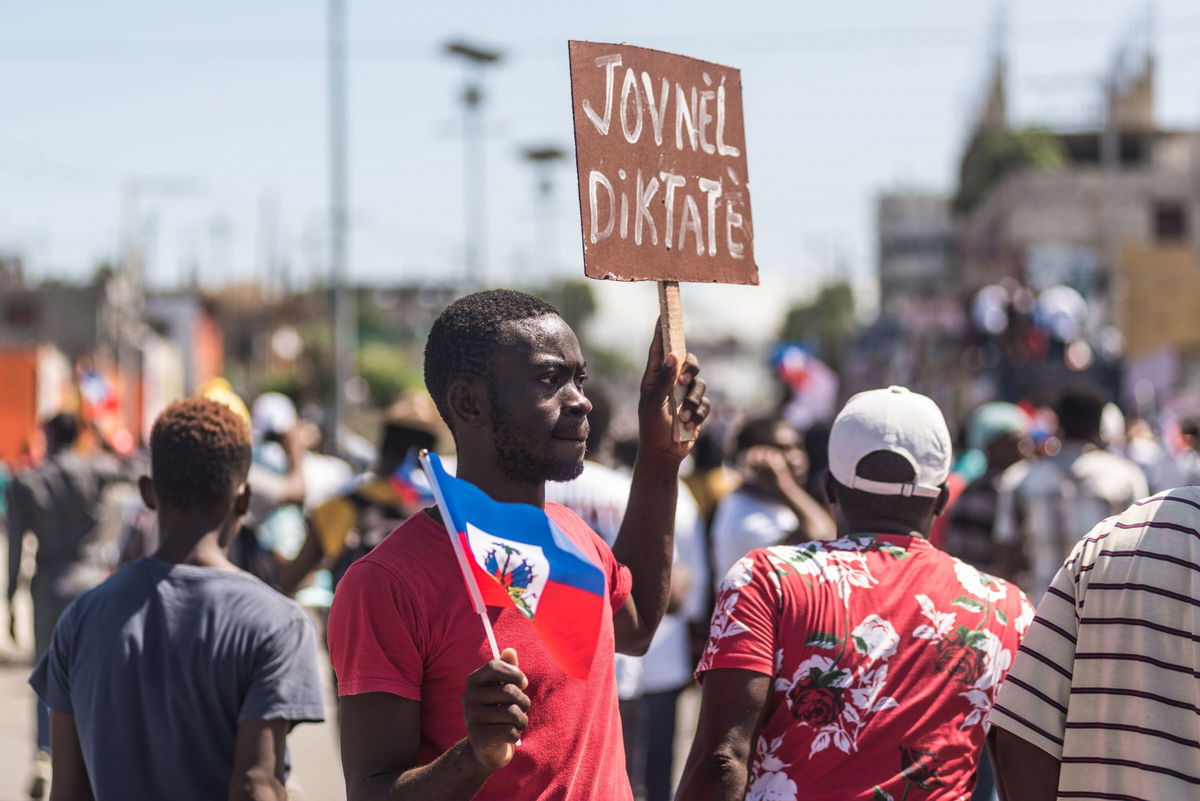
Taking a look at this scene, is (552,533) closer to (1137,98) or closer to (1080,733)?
(1080,733)

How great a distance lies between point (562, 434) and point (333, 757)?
657 centimetres

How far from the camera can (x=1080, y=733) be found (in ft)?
8.64

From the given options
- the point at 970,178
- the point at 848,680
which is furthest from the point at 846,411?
the point at 970,178

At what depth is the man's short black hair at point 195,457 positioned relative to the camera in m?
3.54

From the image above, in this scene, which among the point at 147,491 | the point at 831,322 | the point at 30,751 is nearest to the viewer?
the point at 147,491

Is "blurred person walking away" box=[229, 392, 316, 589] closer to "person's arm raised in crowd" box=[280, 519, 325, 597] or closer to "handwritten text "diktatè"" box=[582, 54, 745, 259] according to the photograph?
"person's arm raised in crowd" box=[280, 519, 325, 597]

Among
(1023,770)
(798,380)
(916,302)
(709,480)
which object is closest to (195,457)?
(1023,770)

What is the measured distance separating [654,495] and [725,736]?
1.71 ft

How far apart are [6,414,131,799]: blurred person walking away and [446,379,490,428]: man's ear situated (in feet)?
19.9

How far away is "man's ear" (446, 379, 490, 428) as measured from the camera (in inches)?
106

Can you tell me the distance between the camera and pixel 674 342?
316 centimetres

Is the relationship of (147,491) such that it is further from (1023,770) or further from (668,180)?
(1023,770)

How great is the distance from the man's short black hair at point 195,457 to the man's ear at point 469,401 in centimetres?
107

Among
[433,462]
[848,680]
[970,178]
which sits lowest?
[848,680]
